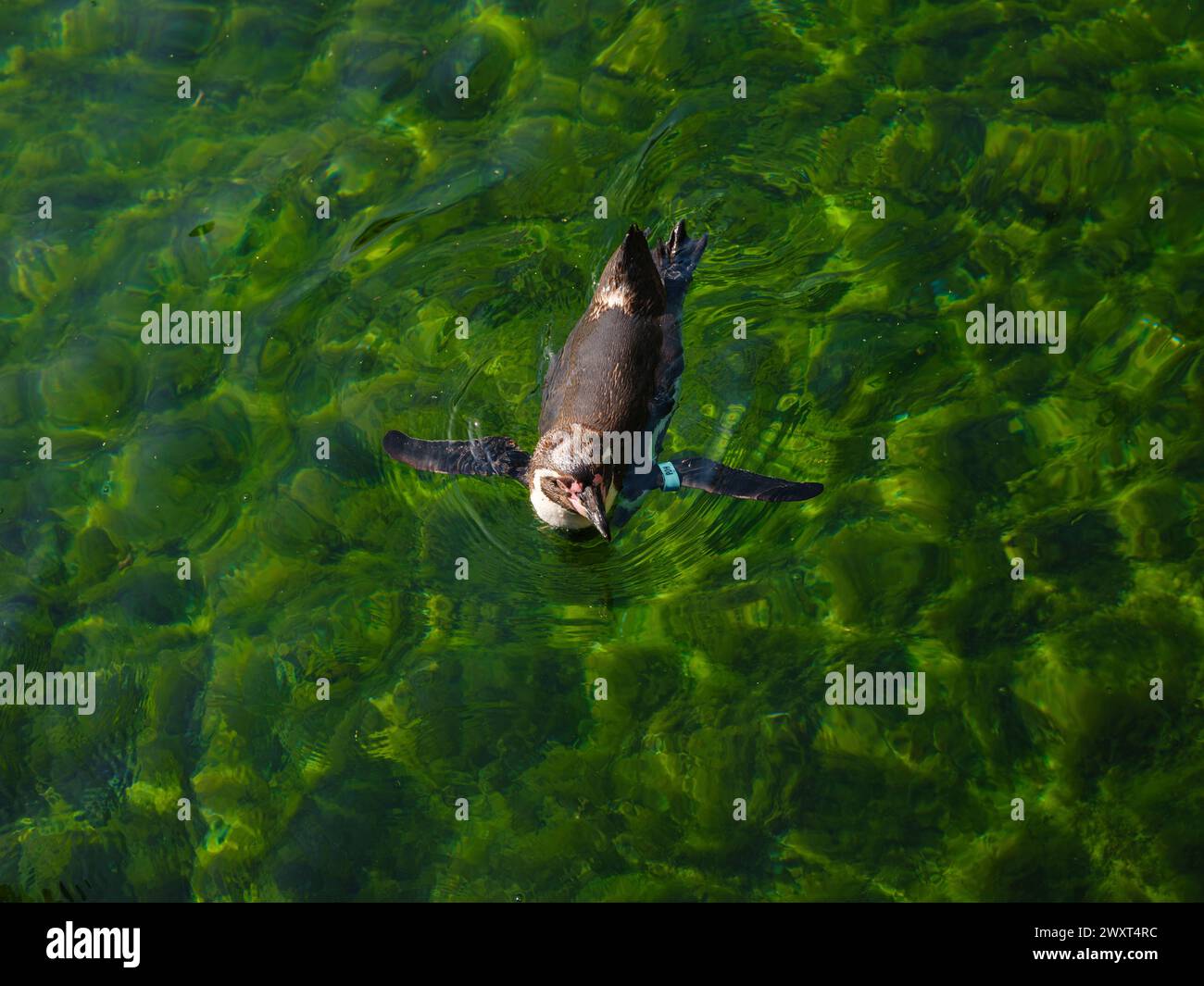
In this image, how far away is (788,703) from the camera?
260 inches

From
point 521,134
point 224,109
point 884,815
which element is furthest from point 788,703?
point 224,109

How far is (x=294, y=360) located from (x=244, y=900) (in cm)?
371

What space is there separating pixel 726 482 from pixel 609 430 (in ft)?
2.68

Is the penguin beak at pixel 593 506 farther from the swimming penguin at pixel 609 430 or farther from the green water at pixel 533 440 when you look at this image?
the green water at pixel 533 440

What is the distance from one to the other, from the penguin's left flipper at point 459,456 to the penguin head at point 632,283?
116cm

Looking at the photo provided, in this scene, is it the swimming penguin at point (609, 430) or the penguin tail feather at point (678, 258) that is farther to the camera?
the penguin tail feather at point (678, 258)

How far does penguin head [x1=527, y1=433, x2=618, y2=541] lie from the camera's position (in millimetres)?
6902

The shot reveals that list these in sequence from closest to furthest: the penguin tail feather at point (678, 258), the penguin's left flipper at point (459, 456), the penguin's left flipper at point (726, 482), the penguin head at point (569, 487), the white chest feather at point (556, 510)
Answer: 1. the penguin head at point (569, 487)
2. the penguin's left flipper at point (726, 482)
3. the white chest feather at point (556, 510)
4. the penguin's left flipper at point (459, 456)
5. the penguin tail feather at point (678, 258)

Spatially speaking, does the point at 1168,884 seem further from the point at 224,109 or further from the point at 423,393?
the point at 224,109

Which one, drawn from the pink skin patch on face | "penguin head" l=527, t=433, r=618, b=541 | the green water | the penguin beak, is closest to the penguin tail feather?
the green water

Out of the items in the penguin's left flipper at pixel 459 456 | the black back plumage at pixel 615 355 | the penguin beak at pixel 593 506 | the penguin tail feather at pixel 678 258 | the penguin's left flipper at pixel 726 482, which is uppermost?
the penguin tail feather at pixel 678 258

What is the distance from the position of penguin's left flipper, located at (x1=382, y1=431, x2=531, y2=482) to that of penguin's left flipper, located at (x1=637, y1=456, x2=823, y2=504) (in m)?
0.85

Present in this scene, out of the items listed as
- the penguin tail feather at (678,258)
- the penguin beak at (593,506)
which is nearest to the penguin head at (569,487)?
the penguin beak at (593,506)

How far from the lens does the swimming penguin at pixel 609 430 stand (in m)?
7.20
